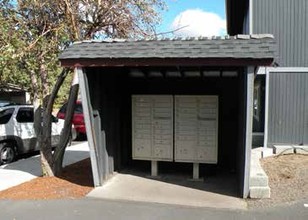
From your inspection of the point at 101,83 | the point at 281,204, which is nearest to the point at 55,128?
the point at 101,83

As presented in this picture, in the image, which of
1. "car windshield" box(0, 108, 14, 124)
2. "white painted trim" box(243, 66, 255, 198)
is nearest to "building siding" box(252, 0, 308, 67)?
"white painted trim" box(243, 66, 255, 198)

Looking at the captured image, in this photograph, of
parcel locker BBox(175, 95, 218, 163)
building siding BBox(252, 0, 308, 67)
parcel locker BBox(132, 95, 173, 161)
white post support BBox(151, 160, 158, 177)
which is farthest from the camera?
building siding BBox(252, 0, 308, 67)

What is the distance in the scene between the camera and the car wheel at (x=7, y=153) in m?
12.6

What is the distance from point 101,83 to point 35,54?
1421 millimetres

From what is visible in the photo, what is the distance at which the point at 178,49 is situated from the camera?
8.02 m

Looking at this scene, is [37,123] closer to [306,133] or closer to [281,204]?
[281,204]

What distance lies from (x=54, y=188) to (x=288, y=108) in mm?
7148

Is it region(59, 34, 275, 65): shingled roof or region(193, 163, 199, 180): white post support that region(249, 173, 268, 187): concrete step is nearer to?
region(193, 163, 199, 180): white post support

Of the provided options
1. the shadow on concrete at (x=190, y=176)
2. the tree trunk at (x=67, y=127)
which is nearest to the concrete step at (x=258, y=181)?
the shadow on concrete at (x=190, y=176)

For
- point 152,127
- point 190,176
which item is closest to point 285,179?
point 190,176

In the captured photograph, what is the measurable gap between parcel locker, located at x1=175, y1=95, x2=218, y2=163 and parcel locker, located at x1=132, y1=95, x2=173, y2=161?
0.66 feet

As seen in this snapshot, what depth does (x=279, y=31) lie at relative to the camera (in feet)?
42.7

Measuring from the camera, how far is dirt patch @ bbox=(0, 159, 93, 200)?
853cm

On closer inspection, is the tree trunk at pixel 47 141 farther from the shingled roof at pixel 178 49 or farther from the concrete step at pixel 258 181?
the concrete step at pixel 258 181
